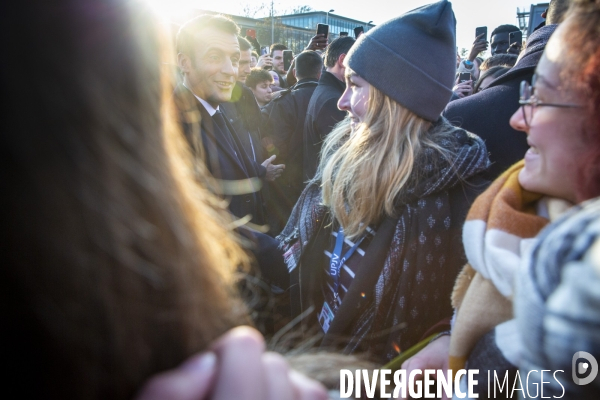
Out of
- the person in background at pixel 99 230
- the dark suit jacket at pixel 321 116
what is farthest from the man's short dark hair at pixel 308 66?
the person in background at pixel 99 230

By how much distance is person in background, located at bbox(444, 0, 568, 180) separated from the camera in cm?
236

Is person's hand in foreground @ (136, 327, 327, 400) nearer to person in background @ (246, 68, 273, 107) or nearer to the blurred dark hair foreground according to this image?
the blurred dark hair foreground

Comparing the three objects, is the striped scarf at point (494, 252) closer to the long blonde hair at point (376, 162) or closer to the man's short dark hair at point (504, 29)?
the long blonde hair at point (376, 162)

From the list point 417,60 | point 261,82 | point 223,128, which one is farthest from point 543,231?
point 261,82

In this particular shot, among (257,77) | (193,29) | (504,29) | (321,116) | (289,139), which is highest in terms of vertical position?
(504,29)

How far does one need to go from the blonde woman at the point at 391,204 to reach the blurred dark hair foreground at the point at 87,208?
4.31ft

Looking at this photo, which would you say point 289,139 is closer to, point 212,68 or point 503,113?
point 212,68

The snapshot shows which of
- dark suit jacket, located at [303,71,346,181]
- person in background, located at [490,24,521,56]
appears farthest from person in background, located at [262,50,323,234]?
person in background, located at [490,24,521,56]

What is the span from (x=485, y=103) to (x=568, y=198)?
1.60 meters

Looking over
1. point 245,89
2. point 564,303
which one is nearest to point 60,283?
point 564,303

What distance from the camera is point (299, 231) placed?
7.13 ft

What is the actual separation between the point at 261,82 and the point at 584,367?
21.1ft

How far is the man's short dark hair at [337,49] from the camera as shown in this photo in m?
4.20

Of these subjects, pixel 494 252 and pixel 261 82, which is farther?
pixel 261 82
